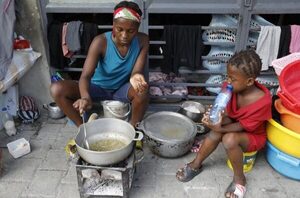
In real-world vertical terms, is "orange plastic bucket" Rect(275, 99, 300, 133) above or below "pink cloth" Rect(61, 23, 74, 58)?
below

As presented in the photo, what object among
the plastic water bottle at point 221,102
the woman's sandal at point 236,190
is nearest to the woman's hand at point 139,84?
the plastic water bottle at point 221,102

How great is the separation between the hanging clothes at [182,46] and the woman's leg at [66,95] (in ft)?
2.99

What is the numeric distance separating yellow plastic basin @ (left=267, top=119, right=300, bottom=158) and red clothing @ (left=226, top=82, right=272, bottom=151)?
0.09m

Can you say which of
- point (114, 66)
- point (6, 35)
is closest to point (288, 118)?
point (114, 66)

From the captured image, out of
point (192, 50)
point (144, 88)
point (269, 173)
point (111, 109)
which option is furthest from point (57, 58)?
point (269, 173)

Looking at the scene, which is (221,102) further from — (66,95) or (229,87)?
(66,95)

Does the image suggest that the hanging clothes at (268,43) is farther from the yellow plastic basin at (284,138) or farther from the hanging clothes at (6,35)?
the hanging clothes at (6,35)

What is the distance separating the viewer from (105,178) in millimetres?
2111

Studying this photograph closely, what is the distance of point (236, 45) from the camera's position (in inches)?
119

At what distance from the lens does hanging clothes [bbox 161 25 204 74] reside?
2.92 meters

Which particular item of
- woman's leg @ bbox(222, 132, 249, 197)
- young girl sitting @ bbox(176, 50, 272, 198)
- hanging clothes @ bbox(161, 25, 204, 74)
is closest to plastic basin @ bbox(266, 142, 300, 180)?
young girl sitting @ bbox(176, 50, 272, 198)

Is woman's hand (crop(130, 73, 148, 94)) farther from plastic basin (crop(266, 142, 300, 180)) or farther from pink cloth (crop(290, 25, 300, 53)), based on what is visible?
pink cloth (crop(290, 25, 300, 53))

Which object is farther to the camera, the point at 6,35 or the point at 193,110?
the point at 193,110

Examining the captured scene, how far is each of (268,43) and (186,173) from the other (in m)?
1.42
